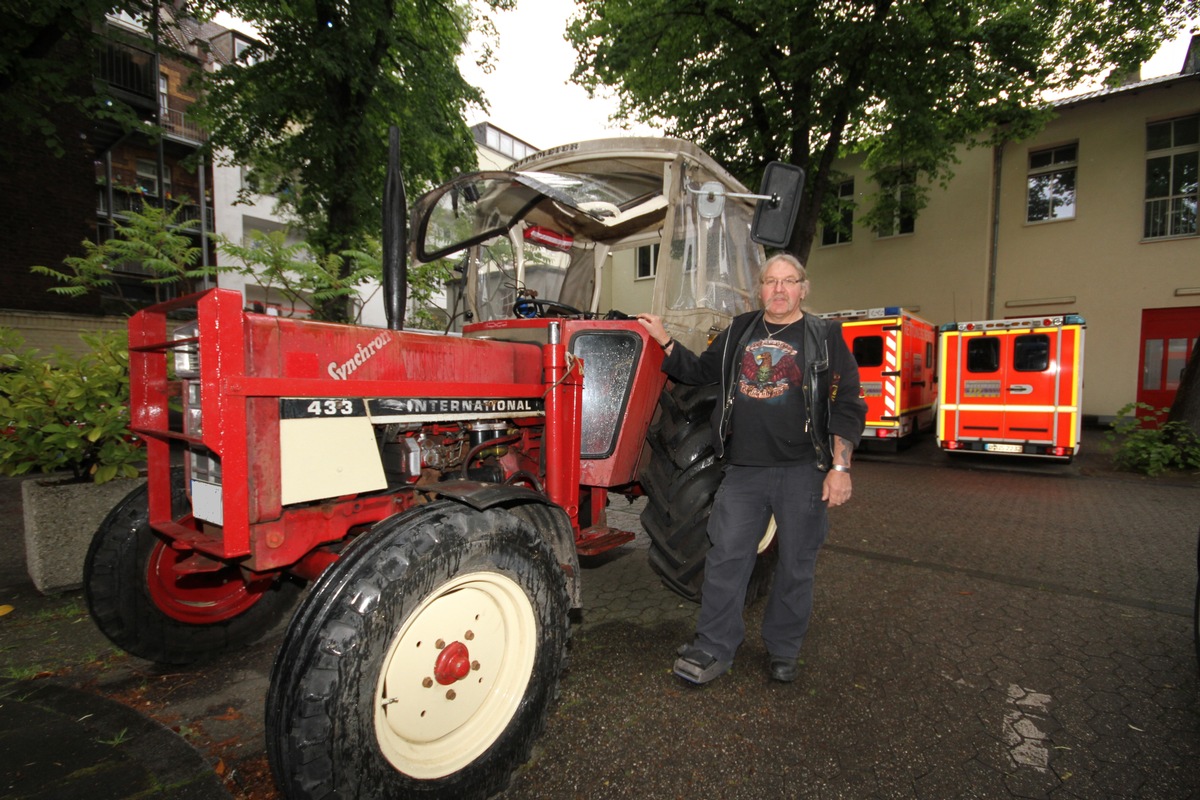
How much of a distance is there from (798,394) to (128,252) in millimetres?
5420

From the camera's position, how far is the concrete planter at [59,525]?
3498 millimetres

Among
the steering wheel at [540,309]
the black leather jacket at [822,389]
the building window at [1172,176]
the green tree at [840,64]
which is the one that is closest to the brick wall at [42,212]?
the green tree at [840,64]

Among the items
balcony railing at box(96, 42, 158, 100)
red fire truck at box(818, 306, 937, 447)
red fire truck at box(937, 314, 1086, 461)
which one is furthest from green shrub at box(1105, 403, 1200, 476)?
balcony railing at box(96, 42, 158, 100)

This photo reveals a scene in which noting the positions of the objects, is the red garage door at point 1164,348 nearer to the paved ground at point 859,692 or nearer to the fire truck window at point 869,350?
the fire truck window at point 869,350

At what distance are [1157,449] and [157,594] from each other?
1097 cm

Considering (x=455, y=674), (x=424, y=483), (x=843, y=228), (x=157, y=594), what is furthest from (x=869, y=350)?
(x=157, y=594)

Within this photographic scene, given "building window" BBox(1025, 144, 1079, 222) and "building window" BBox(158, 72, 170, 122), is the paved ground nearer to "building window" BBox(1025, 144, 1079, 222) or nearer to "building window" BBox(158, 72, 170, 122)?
"building window" BBox(1025, 144, 1079, 222)

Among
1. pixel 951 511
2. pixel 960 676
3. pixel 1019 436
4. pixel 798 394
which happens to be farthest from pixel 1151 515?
pixel 798 394

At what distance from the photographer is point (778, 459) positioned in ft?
8.58

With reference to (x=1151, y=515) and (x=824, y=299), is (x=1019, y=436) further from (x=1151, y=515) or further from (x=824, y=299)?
(x=824, y=299)

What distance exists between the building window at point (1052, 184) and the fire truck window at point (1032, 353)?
7664 millimetres

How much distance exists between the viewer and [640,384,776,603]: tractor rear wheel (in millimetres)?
2859

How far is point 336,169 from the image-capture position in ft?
29.3

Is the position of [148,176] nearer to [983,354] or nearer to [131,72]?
[131,72]
